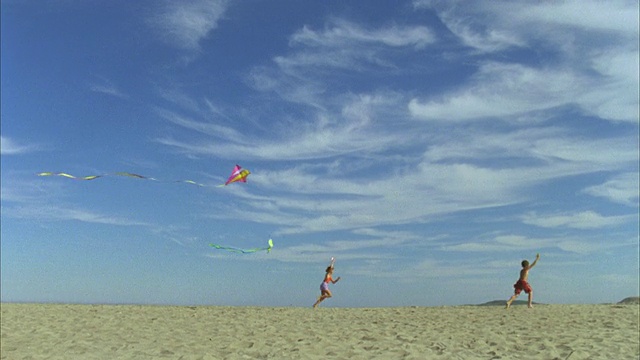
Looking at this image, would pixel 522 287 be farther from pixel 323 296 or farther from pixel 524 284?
pixel 323 296

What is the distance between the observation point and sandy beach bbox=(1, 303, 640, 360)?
11.6 m

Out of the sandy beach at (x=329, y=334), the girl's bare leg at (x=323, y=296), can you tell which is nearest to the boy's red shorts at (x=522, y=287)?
the sandy beach at (x=329, y=334)

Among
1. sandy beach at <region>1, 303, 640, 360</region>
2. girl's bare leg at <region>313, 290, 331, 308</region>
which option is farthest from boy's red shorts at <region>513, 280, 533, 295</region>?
girl's bare leg at <region>313, 290, 331, 308</region>

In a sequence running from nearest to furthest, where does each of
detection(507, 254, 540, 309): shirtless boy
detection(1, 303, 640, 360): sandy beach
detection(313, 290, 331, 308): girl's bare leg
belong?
detection(1, 303, 640, 360): sandy beach, detection(507, 254, 540, 309): shirtless boy, detection(313, 290, 331, 308): girl's bare leg

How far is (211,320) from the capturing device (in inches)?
647

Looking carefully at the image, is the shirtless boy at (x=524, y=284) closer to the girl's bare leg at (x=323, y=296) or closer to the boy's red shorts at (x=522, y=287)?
the boy's red shorts at (x=522, y=287)

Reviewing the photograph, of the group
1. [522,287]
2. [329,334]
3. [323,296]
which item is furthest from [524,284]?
[329,334]

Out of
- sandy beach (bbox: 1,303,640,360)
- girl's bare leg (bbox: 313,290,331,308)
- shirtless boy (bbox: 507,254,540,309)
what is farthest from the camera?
girl's bare leg (bbox: 313,290,331,308)

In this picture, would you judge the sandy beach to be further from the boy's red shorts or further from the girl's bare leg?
the girl's bare leg

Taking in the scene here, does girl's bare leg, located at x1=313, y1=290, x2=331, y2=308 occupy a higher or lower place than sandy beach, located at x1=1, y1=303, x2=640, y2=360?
higher

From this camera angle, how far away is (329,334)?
13492mm

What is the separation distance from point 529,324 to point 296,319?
6.52 m

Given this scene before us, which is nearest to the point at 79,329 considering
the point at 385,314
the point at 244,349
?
the point at 244,349

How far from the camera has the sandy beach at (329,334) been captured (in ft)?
38.2
